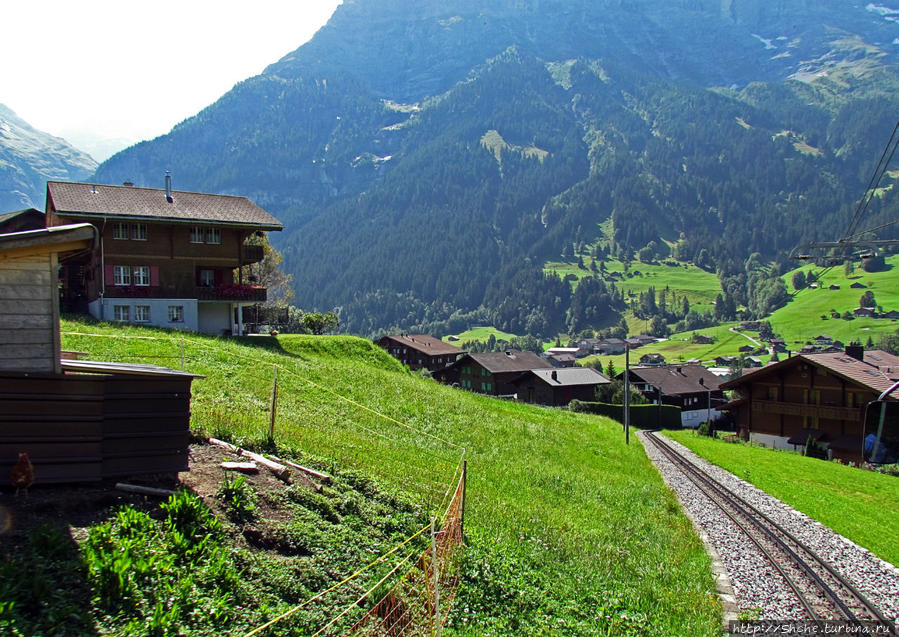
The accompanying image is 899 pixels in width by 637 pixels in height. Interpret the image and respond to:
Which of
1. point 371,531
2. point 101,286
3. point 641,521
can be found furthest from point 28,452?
point 101,286

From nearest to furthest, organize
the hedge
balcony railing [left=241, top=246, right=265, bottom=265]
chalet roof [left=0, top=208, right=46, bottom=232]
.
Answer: chalet roof [left=0, top=208, right=46, bottom=232] < balcony railing [left=241, top=246, right=265, bottom=265] < the hedge

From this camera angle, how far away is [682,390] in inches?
4075

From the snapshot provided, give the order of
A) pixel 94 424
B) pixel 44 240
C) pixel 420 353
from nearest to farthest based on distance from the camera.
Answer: pixel 44 240 → pixel 94 424 → pixel 420 353

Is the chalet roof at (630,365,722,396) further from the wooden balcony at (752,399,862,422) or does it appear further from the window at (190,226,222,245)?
the window at (190,226,222,245)

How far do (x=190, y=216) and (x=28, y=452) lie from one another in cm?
4145

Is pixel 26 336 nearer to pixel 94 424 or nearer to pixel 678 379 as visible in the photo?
pixel 94 424

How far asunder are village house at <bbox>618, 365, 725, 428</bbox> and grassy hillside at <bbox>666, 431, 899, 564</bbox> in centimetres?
5079

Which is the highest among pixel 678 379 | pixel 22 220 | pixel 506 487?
pixel 22 220

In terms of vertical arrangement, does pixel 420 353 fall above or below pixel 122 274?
below

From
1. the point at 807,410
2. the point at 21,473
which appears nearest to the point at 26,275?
the point at 21,473

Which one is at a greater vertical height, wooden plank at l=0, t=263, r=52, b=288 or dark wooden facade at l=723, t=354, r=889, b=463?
wooden plank at l=0, t=263, r=52, b=288

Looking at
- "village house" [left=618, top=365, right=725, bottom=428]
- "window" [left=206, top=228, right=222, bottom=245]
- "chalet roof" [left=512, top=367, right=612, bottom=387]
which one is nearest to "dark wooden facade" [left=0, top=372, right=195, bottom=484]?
"window" [left=206, top=228, right=222, bottom=245]

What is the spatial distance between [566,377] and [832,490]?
6632cm

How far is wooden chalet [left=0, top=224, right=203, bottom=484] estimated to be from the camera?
32.3 ft
